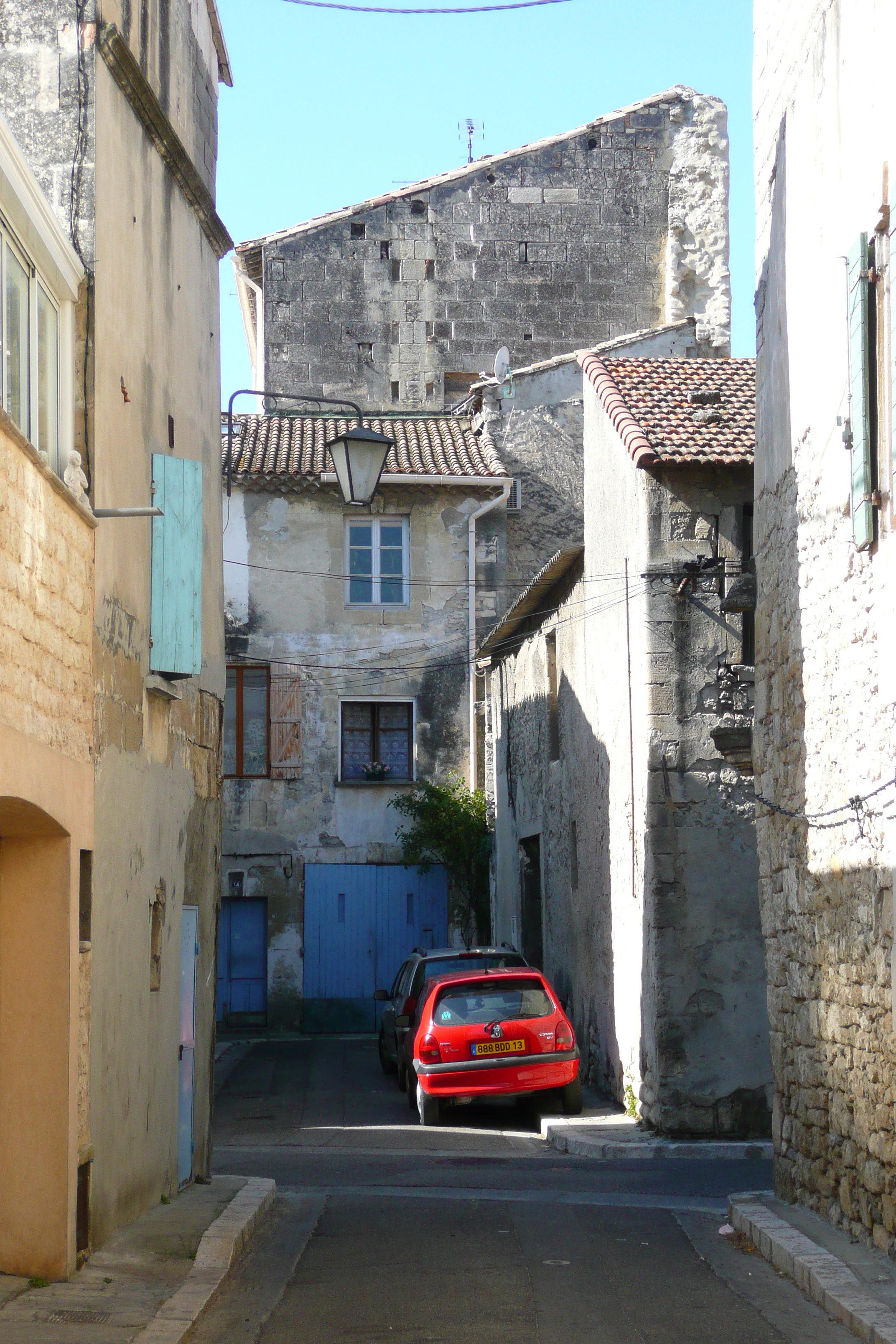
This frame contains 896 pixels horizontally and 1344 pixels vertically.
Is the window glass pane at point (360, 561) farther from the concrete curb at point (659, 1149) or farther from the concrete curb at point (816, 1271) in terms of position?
the concrete curb at point (816, 1271)

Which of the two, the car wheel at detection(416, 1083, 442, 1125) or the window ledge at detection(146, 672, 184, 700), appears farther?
the car wheel at detection(416, 1083, 442, 1125)

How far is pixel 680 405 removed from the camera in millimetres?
16453

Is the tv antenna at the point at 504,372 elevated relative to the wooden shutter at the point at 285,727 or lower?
elevated

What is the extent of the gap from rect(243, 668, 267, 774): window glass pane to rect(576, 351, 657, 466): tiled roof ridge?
354 inches

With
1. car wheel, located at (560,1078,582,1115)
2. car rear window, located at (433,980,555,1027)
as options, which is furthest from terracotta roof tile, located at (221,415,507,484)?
car wheel, located at (560,1078,582,1115)

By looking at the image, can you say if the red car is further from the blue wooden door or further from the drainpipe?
the drainpipe

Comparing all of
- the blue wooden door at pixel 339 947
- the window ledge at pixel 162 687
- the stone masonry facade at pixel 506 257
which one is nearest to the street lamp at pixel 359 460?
the window ledge at pixel 162 687

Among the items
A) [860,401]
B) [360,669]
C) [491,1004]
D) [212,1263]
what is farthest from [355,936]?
[860,401]

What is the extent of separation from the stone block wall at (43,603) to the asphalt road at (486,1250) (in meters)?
2.92

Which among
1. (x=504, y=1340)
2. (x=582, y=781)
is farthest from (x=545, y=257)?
(x=504, y=1340)

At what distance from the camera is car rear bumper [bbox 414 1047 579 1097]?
14.8 m

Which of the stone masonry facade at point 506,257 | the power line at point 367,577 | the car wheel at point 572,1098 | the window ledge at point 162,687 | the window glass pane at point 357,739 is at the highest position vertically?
the stone masonry facade at point 506,257

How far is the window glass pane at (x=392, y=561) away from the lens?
84.5 feet

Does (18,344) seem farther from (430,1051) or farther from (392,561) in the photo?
(392,561)
